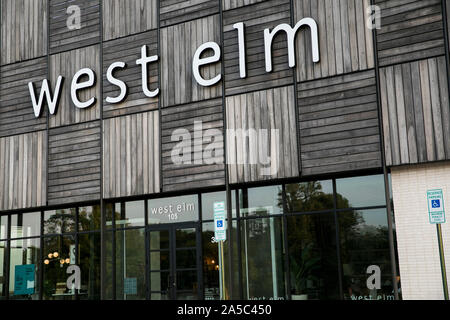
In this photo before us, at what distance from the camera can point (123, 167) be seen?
1495 centimetres

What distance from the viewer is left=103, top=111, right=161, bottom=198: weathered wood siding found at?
14.6 meters

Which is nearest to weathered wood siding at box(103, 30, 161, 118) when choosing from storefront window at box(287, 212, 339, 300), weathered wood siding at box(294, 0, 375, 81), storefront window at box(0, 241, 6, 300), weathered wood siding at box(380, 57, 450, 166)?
weathered wood siding at box(294, 0, 375, 81)

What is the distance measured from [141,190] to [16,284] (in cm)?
505

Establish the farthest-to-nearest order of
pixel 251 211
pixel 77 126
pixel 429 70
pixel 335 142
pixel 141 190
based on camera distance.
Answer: pixel 77 126, pixel 141 190, pixel 251 211, pixel 335 142, pixel 429 70

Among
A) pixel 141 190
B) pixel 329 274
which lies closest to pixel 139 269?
pixel 141 190

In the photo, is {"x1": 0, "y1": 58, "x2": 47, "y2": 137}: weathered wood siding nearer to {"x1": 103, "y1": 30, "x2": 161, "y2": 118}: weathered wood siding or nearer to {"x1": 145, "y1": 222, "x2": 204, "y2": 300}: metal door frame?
{"x1": 103, "y1": 30, "x2": 161, "y2": 118}: weathered wood siding

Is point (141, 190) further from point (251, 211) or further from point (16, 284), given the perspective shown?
point (16, 284)

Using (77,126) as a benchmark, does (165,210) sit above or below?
below

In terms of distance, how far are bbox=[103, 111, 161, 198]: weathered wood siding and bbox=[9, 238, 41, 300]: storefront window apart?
124 inches

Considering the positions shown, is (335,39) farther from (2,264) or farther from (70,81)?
(2,264)

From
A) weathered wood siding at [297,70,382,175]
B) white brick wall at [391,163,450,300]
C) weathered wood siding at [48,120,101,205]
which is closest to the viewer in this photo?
white brick wall at [391,163,450,300]

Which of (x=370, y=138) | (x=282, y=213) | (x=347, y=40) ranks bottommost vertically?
(x=282, y=213)

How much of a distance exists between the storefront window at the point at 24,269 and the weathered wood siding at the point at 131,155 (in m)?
3.15

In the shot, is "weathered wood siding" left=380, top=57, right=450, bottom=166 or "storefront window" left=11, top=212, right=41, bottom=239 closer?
"weathered wood siding" left=380, top=57, right=450, bottom=166
